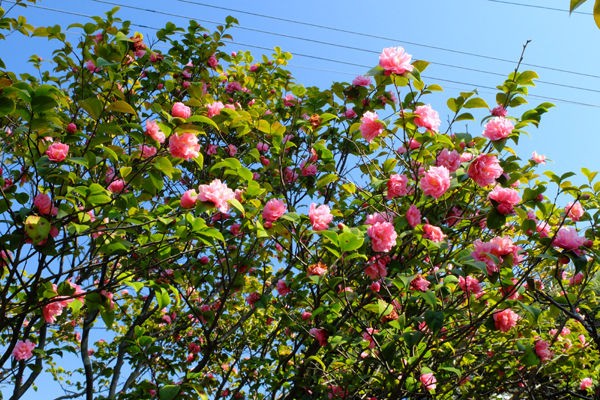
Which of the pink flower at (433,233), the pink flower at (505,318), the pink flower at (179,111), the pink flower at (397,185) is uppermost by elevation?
the pink flower at (179,111)

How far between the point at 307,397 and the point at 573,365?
1.86 metres

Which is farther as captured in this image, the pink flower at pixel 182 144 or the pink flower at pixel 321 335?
the pink flower at pixel 321 335

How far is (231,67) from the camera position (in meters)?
4.64

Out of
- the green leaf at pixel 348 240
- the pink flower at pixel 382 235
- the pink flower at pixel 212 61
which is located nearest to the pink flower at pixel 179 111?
the green leaf at pixel 348 240

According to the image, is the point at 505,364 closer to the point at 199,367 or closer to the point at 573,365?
the point at 573,365

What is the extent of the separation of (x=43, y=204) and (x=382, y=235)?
144cm

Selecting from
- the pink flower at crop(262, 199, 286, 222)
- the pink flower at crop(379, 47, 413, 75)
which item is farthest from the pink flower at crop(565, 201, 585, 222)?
the pink flower at crop(262, 199, 286, 222)

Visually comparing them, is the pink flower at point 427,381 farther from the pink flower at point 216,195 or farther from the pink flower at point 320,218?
the pink flower at point 216,195

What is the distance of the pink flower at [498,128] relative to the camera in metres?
2.26

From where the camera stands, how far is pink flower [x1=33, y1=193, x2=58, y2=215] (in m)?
2.11

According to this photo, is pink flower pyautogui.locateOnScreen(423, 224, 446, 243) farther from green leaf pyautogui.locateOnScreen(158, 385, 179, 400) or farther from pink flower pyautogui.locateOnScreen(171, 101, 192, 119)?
green leaf pyautogui.locateOnScreen(158, 385, 179, 400)

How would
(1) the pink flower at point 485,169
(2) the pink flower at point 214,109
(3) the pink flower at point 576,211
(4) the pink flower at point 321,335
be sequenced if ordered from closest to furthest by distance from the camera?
→ (1) the pink flower at point 485,169 → (2) the pink flower at point 214,109 → (4) the pink flower at point 321,335 → (3) the pink flower at point 576,211

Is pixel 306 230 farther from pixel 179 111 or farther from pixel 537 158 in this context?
pixel 537 158

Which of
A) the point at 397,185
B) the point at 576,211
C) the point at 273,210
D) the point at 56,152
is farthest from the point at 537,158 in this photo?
the point at 56,152
